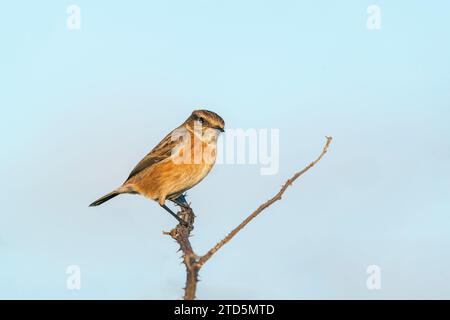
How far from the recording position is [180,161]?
12.0 metres

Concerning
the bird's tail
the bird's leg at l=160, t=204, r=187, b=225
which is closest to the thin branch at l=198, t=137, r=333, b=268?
the bird's leg at l=160, t=204, r=187, b=225

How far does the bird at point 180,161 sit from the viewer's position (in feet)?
38.7

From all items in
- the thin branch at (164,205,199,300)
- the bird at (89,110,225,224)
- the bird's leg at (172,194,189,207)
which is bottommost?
the thin branch at (164,205,199,300)

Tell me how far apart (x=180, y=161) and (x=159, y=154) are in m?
0.81

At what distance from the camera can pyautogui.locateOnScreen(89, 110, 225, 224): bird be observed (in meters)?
11.8

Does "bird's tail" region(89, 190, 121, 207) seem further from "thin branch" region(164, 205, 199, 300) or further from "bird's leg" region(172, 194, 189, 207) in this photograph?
"thin branch" region(164, 205, 199, 300)

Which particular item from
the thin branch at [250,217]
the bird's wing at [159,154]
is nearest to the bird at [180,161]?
the bird's wing at [159,154]

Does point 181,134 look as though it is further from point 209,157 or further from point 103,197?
point 103,197

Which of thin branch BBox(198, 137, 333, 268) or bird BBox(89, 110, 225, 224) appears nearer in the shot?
thin branch BBox(198, 137, 333, 268)

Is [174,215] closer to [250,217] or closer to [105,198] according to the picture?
[105,198]

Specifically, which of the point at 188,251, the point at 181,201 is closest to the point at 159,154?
the point at 181,201

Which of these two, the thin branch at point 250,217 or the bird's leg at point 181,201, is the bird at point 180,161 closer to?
the bird's leg at point 181,201

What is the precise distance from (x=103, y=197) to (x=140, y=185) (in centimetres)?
91
